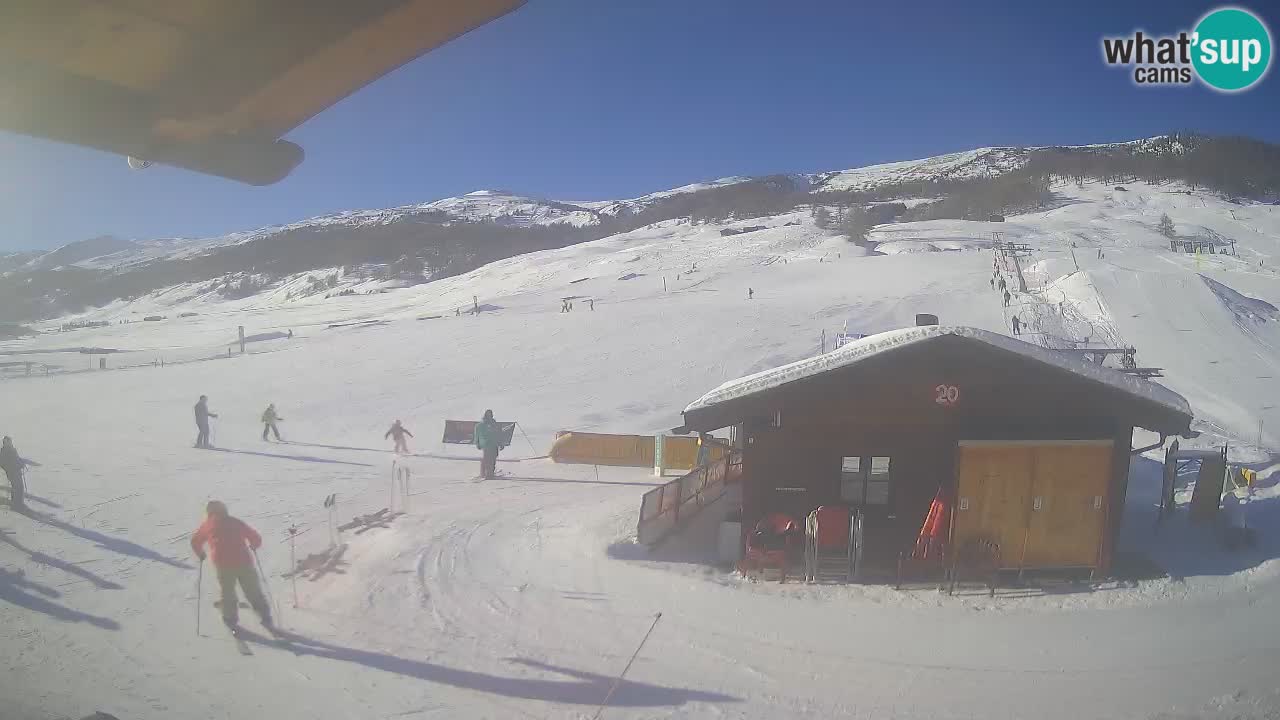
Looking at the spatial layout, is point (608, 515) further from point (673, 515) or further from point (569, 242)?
point (569, 242)

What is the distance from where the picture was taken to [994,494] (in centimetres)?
909

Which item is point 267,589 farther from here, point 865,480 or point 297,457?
point 297,457

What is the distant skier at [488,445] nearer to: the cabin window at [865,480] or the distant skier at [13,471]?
the distant skier at [13,471]

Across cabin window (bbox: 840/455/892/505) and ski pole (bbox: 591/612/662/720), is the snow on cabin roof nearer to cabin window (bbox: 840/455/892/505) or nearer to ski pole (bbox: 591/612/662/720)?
cabin window (bbox: 840/455/892/505)

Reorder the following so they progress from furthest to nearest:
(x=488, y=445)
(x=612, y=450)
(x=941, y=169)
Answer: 1. (x=941, y=169)
2. (x=612, y=450)
3. (x=488, y=445)

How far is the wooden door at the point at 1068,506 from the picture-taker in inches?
356

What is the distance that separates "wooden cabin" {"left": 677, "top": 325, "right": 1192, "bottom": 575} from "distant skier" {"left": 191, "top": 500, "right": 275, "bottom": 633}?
225 inches

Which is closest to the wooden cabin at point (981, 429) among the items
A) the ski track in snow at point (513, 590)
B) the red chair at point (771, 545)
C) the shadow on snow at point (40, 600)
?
the red chair at point (771, 545)

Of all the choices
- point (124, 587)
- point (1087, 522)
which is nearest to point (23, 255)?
point (124, 587)

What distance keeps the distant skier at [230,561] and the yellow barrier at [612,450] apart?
34.9 ft

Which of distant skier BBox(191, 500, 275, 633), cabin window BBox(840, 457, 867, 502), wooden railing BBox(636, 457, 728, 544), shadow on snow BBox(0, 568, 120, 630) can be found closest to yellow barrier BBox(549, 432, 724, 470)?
wooden railing BBox(636, 457, 728, 544)

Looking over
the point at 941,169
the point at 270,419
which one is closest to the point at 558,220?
the point at 941,169

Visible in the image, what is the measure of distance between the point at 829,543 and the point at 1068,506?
3247 millimetres

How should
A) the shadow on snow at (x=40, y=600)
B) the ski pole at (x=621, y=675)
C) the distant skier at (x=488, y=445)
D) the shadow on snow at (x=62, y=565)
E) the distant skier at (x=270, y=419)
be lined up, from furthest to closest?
1. the distant skier at (x=270, y=419)
2. the distant skier at (x=488, y=445)
3. the shadow on snow at (x=62, y=565)
4. the shadow on snow at (x=40, y=600)
5. the ski pole at (x=621, y=675)
